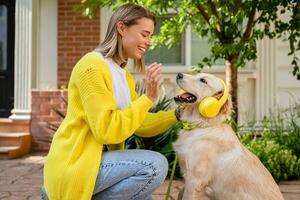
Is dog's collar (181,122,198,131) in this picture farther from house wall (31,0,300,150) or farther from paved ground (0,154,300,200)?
house wall (31,0,300,150)

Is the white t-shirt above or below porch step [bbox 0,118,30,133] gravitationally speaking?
above

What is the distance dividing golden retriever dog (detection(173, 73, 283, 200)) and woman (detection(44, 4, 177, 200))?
0.31 metres

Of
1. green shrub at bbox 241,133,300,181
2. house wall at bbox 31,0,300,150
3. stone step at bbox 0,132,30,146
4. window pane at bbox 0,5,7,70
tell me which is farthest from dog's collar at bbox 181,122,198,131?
window pane at bbox 0,5,7,70

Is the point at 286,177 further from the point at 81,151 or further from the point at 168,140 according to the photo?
the point at 81,151

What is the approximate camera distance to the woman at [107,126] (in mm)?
2328

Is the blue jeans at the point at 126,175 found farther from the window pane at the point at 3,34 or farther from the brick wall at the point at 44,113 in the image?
the window pane at the point at 3,34

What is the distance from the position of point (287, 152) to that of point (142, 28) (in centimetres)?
325

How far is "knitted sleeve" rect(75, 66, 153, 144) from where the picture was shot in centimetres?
229

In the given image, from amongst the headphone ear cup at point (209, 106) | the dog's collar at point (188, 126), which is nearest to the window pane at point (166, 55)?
the dog's collar at point (188, 126)

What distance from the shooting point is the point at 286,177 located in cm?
492

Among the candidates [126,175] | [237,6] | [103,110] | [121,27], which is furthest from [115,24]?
[237,6]

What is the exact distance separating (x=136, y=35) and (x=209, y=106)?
0.64 m

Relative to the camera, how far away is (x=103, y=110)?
2.28m

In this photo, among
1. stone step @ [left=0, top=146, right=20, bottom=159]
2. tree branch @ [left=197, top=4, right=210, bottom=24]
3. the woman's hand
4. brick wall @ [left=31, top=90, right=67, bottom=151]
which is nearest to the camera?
the woman's hand
